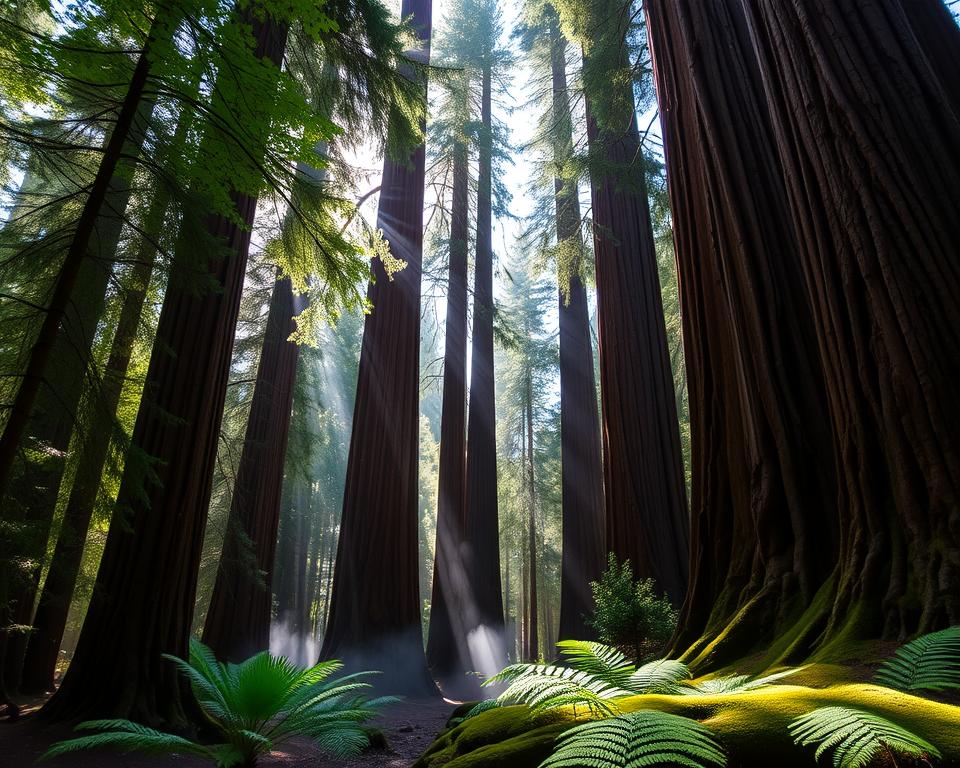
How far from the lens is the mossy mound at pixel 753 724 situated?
1105 millimetres

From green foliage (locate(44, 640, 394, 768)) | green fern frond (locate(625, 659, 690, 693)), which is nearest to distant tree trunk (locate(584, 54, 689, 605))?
green foliage (locate(44, 640, 394, 768))

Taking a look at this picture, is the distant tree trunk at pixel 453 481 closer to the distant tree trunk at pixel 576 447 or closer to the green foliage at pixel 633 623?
the distant tree trunk at pixel 576 447

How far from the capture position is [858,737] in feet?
3.26

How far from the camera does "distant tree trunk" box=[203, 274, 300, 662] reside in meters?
8.50

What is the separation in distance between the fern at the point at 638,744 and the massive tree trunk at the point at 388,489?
667 centimetres

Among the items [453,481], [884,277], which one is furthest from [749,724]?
[453,481]

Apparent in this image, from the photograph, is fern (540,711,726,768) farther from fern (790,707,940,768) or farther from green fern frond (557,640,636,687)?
green fern frond (557,640,636,687)

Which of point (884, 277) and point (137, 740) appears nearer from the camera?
point (884, 277)

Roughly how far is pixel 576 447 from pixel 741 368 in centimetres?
875

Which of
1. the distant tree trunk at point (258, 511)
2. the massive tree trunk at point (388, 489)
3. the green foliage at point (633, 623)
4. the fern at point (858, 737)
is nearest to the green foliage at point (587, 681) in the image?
the fern at point (858, 737)

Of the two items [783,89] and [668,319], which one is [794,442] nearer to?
[783,89]

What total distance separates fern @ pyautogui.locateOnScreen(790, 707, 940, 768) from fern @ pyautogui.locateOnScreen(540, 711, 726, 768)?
19 centimetres

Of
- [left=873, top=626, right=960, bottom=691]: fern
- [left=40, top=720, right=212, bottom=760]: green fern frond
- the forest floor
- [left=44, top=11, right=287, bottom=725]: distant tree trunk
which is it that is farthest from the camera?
[left=44, top=11, right=287, bottom=725]: distant tree trunk

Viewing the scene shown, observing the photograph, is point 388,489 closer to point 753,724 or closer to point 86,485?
point 86,485
